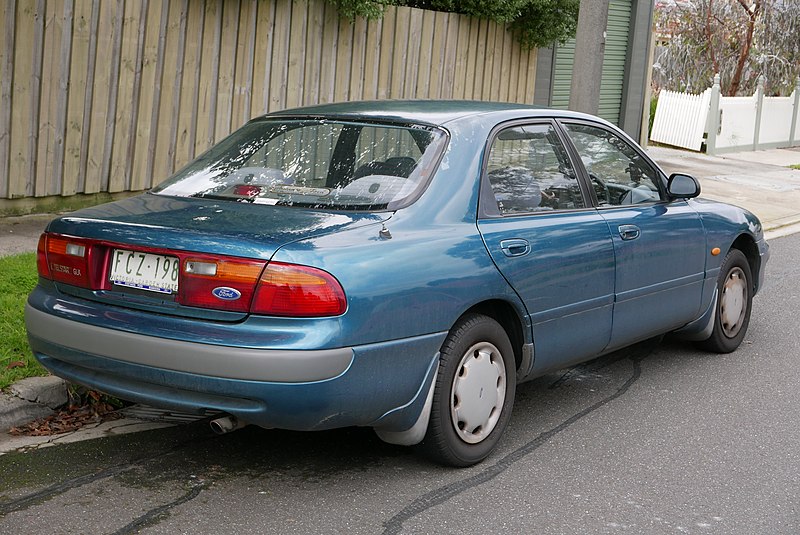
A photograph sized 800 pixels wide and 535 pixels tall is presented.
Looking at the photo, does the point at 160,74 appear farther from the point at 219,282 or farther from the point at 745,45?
the point at 745,45

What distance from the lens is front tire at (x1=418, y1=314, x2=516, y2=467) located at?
444 centimetres

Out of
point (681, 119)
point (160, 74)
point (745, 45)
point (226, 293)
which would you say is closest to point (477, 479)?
point (226, 293)

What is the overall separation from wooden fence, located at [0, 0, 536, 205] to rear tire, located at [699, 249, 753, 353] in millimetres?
5240

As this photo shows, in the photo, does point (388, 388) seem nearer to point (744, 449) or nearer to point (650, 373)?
point (744, 449)

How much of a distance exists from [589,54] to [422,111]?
4561mm

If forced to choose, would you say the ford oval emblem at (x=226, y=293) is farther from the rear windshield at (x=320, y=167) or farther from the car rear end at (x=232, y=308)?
the rear windshield at (x=320, y=167)

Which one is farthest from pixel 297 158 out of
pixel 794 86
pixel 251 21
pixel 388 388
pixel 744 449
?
pixel 794 86

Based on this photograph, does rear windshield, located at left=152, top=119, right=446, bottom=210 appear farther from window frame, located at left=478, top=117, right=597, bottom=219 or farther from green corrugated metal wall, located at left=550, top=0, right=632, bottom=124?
green corrugated metal wall, located at left=550, top=0, right=632, bottom=124

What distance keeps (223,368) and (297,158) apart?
1313mm

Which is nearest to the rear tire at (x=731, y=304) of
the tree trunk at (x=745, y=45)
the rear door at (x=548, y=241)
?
the rear door at (x=548, y=241)

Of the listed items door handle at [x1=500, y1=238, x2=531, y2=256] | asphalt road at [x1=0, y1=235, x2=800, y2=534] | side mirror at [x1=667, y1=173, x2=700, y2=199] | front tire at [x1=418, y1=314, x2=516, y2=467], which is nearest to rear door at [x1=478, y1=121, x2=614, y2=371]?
door handle at [x1=500, y1=238, x2=531, y2=256]

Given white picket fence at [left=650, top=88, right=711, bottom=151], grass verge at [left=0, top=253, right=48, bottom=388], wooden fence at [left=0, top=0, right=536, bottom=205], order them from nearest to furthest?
1. grass verge at [left=0, top=253, right=48, bottom=388]
2. wooden fence at [left=0, top=0, right=536, bottom=205]
3. white picket fence at [left=650, top=88, right=711, bottom=151]

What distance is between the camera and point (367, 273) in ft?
13.3

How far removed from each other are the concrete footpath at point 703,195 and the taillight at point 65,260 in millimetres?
802
